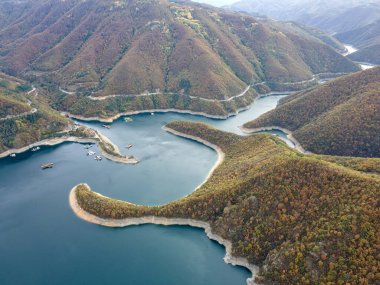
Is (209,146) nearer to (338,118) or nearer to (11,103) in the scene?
(338,118)

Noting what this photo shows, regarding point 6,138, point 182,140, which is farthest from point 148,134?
point 6,138

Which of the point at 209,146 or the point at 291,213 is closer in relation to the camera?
the point at 291,213

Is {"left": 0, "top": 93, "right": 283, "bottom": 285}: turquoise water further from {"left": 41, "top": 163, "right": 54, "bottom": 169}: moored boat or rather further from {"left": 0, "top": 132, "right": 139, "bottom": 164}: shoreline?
{"left": 0, "top": 132, "right": 139, "bottom": 164}: shoreline

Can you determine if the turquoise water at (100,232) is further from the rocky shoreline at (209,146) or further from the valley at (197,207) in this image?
the rocky shoreline at (209,146)

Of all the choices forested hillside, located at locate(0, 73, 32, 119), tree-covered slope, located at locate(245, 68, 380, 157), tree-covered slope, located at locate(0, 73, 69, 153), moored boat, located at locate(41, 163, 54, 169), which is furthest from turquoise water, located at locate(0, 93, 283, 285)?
tree-covered slope, located at locate(245, 68, 380, 157)

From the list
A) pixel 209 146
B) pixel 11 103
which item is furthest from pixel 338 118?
pixel 11 103

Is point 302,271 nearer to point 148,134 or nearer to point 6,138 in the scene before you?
point 148,134

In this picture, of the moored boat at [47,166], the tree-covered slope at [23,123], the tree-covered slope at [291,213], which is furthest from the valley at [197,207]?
the tree-covered slope at [23,123]
